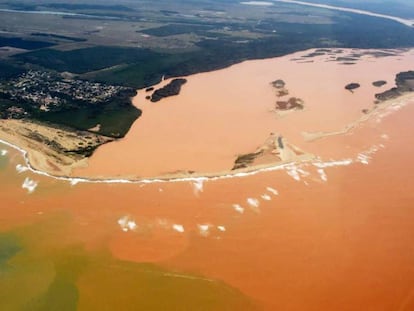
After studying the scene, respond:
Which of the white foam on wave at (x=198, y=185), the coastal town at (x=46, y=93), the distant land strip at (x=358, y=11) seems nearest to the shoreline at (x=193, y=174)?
the white foam on wave at (x=198, y=185)

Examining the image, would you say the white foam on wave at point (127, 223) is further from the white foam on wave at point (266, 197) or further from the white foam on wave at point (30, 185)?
the white foam on wave at point (266, 197)

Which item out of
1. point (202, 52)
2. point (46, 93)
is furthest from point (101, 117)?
point (202, 52)

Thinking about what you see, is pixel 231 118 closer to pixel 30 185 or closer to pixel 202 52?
pixel 30 185

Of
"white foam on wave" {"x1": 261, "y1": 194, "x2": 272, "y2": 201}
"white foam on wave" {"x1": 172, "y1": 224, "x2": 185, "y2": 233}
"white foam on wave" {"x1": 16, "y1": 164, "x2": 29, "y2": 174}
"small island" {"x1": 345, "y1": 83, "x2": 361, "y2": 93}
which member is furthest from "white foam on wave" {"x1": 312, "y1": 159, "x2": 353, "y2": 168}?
"small island" {"x1": 345, "y1": 83, "x2": 361, "y2": 93}

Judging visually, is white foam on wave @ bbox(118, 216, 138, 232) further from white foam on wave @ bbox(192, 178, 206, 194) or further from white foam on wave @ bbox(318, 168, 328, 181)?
white foam on wave @ bbox(318, 168, 328, 181)

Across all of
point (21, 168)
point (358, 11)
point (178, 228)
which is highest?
point (178, 228)

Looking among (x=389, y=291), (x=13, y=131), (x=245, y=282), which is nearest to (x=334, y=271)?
(x=389, y=291)
